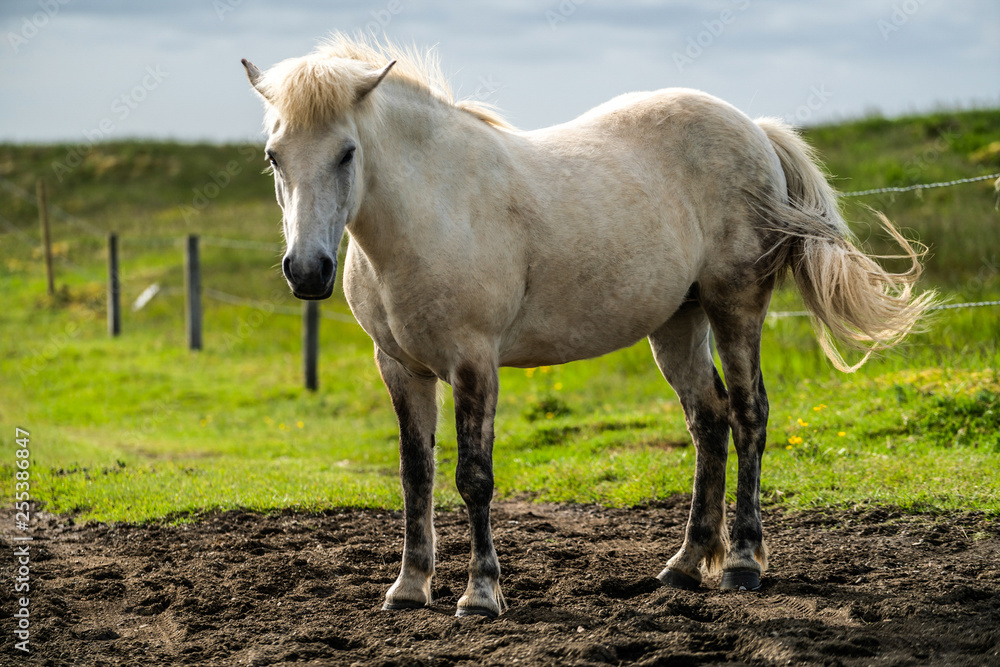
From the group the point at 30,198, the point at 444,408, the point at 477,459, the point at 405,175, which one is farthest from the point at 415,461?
the point at 30,198

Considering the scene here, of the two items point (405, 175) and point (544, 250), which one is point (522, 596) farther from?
point (405, 175)

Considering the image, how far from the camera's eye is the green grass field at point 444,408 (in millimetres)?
5820

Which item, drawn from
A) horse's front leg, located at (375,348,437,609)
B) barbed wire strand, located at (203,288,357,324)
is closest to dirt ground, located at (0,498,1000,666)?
horse's front leg, located at (375,348,437,609)

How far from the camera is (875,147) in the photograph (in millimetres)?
21266

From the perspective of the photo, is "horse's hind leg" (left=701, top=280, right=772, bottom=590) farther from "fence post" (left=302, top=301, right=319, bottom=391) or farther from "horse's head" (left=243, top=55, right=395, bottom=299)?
"fence post" (left=302, top=301, right=319, bottom=391)

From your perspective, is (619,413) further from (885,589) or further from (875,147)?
(875,147)

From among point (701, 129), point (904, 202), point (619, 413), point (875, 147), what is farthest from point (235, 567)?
point (875, 147)

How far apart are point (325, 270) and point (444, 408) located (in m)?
4.30

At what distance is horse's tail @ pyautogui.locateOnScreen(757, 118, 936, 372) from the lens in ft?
13.7

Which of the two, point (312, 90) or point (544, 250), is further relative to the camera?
point (544, 250)

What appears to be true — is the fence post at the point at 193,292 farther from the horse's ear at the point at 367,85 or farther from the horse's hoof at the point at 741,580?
the horse's hoof at the point at 741,580

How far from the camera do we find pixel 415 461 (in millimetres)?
3938

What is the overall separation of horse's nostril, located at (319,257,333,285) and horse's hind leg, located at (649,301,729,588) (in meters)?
2.08

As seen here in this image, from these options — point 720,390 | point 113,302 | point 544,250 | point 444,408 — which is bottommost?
point 444,408
